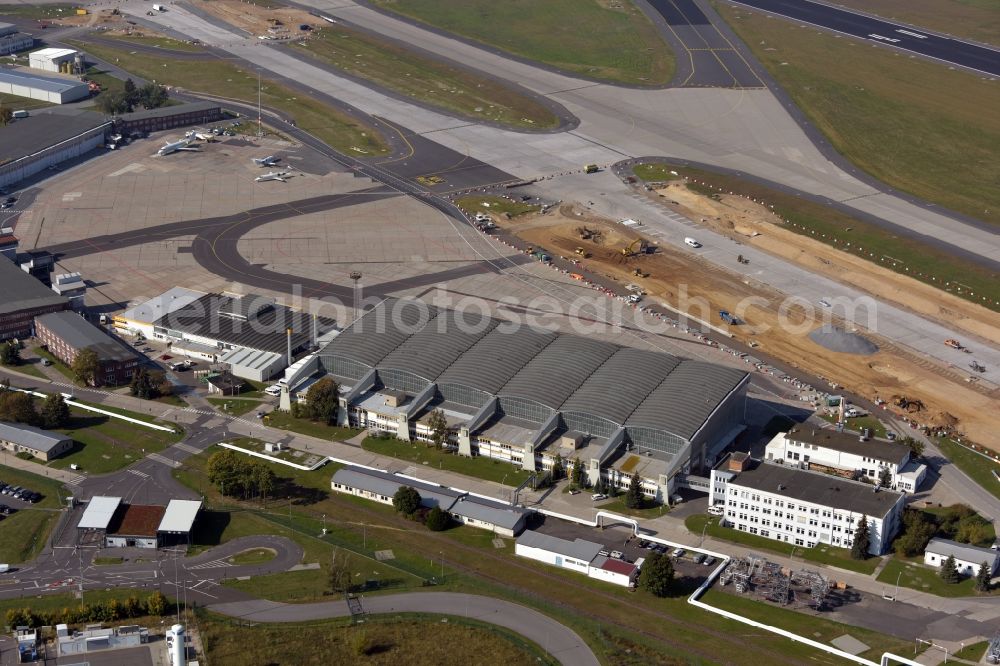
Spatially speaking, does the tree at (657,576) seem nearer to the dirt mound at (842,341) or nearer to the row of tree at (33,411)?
the dirt mound at (842,341)

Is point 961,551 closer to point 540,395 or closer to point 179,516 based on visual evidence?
point 540,395

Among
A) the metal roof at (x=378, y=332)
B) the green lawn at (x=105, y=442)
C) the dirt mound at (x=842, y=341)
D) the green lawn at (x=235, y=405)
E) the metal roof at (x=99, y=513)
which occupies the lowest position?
the green lawn at (x=105, y=442)

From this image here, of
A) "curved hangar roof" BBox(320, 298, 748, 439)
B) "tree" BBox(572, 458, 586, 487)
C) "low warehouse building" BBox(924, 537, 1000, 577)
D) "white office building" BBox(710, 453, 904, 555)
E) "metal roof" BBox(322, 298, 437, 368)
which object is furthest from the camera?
"metal roof" BBox(322, 298, 437, 368)

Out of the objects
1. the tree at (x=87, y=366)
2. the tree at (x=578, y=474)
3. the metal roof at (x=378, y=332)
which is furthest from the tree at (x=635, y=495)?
the tree at (x=87, y=366)

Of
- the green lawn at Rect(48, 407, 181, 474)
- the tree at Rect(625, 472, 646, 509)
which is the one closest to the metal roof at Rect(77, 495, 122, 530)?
the green lawn at Rect(48, 407, 181, 474)

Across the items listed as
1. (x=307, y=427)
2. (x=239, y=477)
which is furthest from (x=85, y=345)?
(x=239, y=477)

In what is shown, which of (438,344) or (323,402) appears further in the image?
(438,344)

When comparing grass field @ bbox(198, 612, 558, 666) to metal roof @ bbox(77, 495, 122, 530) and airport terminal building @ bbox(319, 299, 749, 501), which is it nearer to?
metal roof @ bbox(77, 495, 122, 530)
